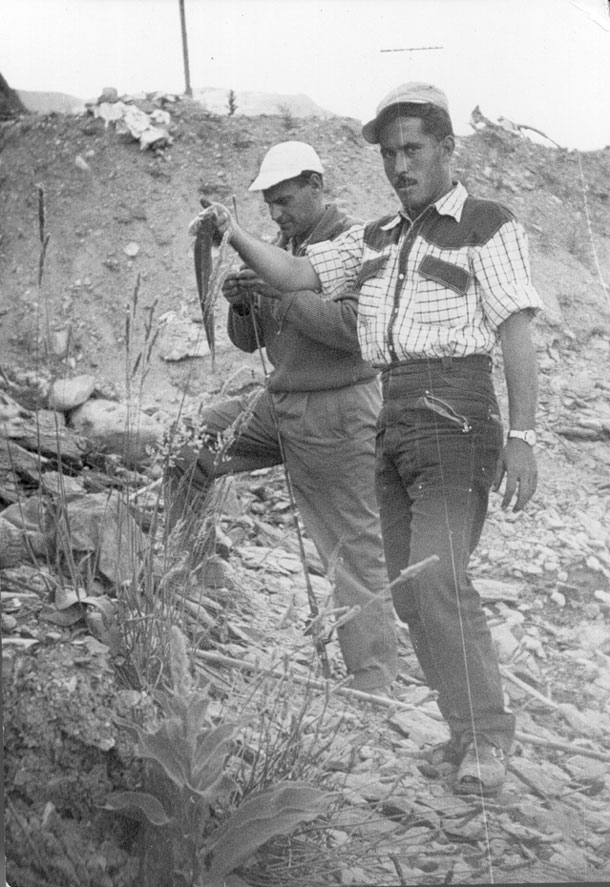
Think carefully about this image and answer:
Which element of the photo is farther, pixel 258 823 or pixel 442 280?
pixel 442 280

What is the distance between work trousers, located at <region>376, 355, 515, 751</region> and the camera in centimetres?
369

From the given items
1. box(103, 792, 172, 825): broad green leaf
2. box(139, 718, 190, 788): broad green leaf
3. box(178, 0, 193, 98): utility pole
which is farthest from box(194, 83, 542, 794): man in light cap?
box(103, 792, 172, 825): broad green leaf

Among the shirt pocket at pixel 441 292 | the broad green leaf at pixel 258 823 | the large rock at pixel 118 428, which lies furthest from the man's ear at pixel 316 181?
the broad green leaf at pixel 258 823

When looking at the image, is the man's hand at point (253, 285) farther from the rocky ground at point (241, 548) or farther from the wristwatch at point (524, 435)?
the wristwatch at point (524, 435)

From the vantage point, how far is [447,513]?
12.1 ft

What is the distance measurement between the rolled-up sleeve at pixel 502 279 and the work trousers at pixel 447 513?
186 millimetres

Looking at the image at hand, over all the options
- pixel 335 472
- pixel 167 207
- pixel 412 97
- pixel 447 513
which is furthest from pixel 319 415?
pixel 412 97

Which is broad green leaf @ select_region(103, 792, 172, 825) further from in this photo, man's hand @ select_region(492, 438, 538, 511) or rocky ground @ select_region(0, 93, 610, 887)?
man's hand @ select_region(492, 438, 538, 511)

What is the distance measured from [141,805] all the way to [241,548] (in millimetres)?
899

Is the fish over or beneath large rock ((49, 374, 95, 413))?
over

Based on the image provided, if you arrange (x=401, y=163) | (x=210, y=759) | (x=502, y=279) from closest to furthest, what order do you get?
(x=210, y=759)
(x=502, y=279)
(x=401, y=163)

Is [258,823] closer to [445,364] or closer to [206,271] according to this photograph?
[445,364]

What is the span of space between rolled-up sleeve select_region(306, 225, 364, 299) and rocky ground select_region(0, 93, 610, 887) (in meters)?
0.13

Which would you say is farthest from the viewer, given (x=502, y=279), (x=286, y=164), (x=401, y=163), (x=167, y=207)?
(x=167, y=207)
